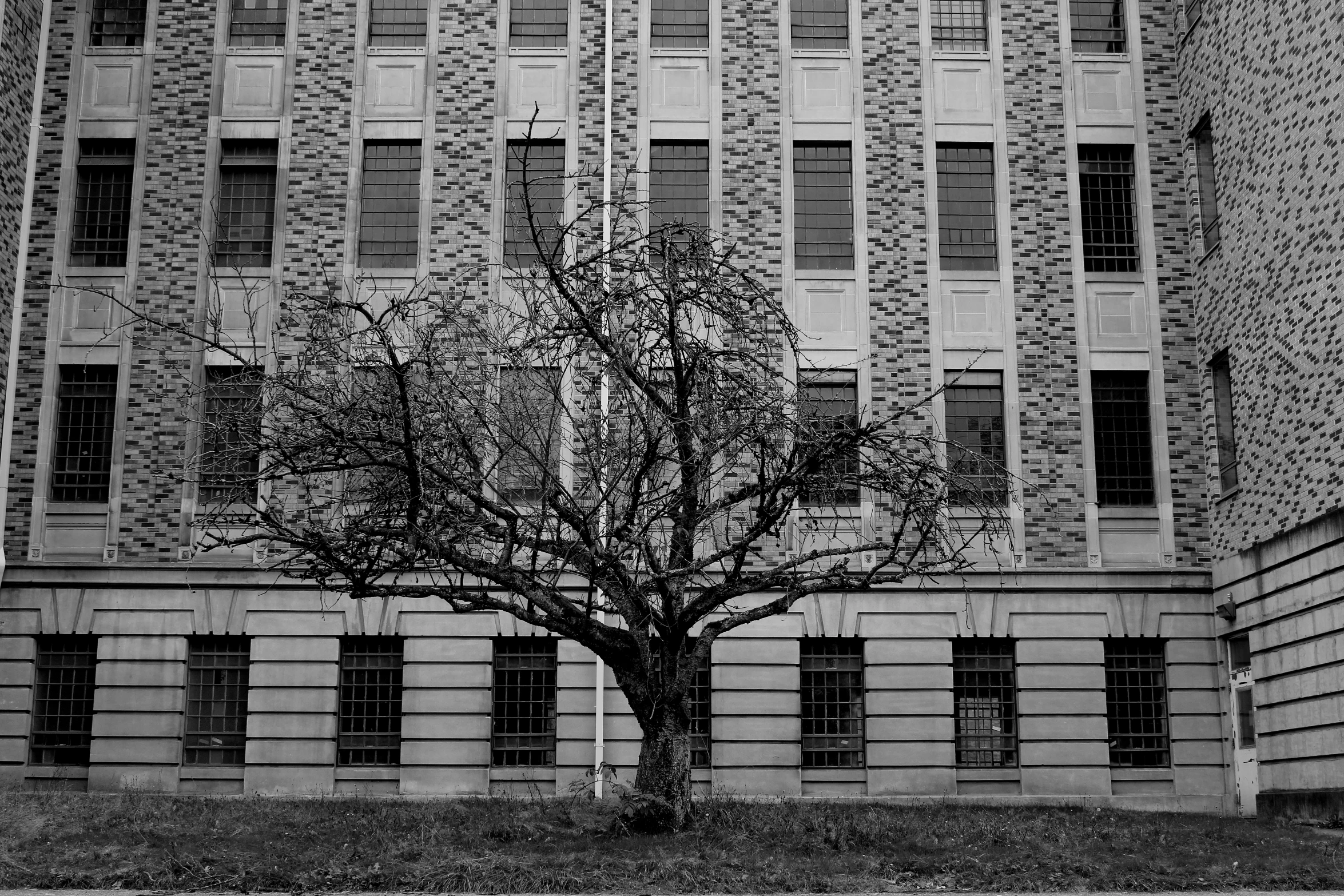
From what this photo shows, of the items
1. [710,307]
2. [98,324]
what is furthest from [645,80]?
[710,307]

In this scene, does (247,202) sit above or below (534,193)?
below

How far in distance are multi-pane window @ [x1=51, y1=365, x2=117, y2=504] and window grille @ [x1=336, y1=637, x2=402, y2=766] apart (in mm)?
5416

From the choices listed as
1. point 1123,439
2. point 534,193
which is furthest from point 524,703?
point 1123,439

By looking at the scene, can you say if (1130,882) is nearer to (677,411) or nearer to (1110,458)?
(677,411)

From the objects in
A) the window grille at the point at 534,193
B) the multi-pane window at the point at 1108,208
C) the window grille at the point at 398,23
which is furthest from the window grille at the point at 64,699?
the multi-pane window at the point at 1108,208

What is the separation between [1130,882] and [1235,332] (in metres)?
12.9

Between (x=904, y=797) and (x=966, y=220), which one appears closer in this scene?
(x=904, y=797)

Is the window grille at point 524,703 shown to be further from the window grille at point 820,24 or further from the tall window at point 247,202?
→ the window grille at point 820,24

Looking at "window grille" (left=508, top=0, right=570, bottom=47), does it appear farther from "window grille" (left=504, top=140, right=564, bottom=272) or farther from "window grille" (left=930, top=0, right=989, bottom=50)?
"window grille" (left=930, top=0, right=989, bottom=50)

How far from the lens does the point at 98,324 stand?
26766mm

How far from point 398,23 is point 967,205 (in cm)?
1145

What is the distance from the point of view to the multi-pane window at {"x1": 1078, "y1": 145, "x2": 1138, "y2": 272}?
27.5 m

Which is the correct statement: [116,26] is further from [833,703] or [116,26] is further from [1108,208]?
[1108,208]

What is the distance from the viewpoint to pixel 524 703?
84.9 feet
